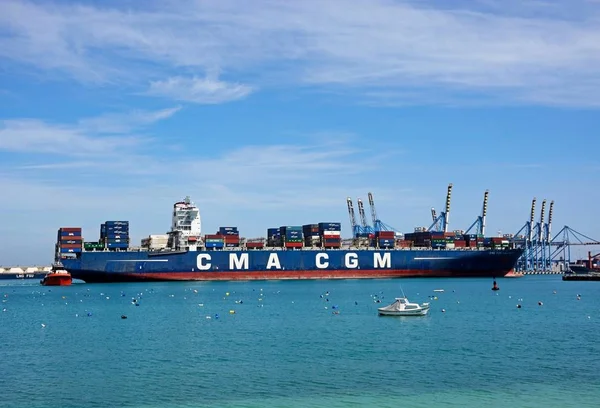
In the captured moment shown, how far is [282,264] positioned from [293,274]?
2408mm

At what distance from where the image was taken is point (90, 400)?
91.5 ft

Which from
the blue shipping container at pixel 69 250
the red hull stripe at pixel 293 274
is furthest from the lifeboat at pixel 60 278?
the red hull stripe at pixel 293 274

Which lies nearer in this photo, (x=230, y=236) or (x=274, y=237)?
(x=230, y=236)

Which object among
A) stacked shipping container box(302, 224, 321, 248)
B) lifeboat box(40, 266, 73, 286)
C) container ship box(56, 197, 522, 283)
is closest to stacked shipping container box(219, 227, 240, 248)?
container ship box(56, 197, 522, 283)

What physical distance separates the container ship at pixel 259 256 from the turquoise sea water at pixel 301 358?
149ft

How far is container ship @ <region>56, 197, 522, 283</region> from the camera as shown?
111312 mm

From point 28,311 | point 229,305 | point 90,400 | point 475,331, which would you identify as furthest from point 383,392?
point 28,311

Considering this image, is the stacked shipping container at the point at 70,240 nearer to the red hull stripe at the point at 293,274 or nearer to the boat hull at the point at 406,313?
the red hull stripe at the point at 293,274

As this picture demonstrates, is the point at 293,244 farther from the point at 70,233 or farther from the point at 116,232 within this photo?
the point at 70,233

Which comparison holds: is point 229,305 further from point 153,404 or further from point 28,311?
point 153,404

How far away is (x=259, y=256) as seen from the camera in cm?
11812

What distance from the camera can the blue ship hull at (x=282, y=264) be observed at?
364 ft

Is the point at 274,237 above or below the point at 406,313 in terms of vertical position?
above

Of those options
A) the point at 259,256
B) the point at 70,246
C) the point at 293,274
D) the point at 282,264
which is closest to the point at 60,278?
the point at 70,246
